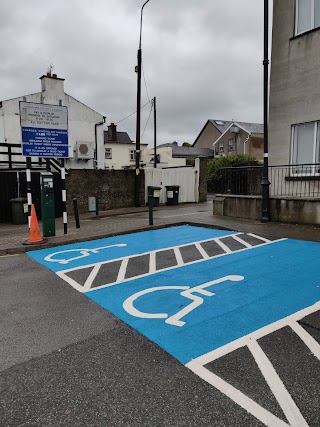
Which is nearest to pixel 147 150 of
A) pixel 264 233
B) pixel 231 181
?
pixel 231 181

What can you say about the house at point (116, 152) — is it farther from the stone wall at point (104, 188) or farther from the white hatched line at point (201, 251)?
the white hatched line at point (201, 251)

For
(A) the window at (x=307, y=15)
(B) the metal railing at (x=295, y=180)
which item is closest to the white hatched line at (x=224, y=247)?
(B) the metal railing at (x=295, y=180)

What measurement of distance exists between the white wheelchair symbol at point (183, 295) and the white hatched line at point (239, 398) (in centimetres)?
95

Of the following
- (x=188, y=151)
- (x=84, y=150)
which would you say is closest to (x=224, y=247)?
(x=84, y=150)

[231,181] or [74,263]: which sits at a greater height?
[231,181]

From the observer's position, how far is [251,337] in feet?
11.2

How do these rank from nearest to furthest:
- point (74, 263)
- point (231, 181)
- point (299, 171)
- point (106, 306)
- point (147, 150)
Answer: point (106, 306) < point (74, 263) < point (299, 171) < point (231, 181) < point (147, 150)

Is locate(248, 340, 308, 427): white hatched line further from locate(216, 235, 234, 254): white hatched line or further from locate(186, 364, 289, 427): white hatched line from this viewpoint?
locate(216, 235, 234, 254): white hatched line

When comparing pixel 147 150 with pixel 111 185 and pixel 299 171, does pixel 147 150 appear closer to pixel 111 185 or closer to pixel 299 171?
pixel 111 185

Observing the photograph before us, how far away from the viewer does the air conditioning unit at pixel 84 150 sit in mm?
22688

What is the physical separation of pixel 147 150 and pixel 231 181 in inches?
1487

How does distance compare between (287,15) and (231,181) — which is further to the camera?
(231,181)

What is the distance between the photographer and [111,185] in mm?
17078

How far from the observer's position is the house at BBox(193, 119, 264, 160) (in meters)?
44.0
